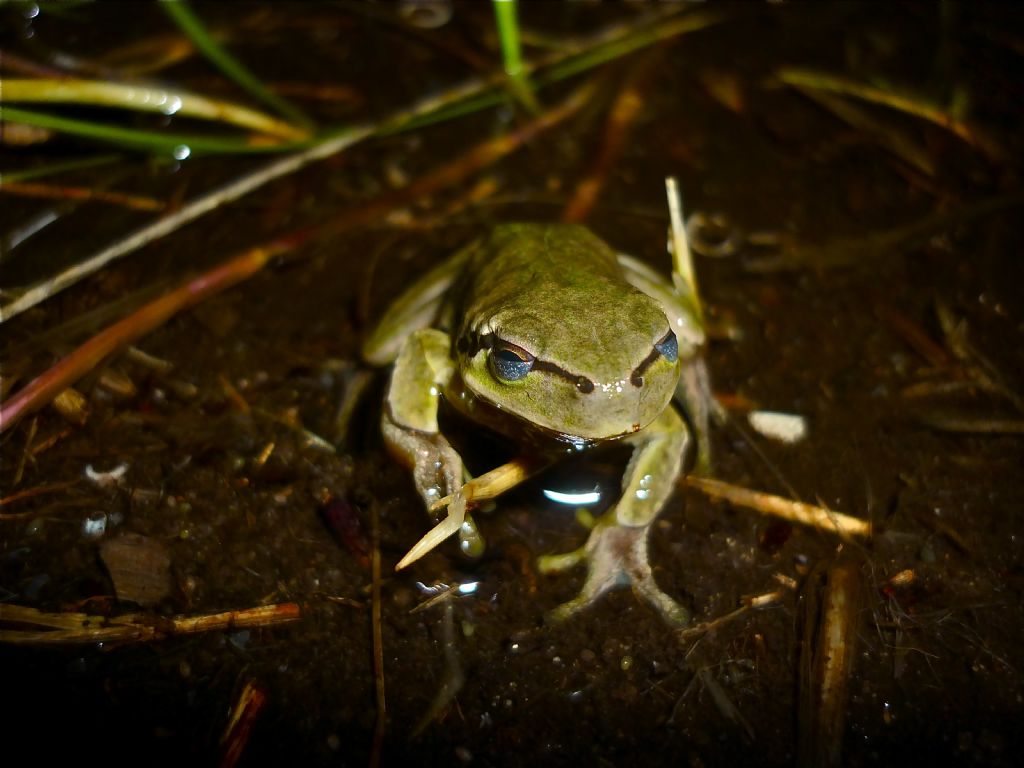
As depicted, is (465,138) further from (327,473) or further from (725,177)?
(327,473)

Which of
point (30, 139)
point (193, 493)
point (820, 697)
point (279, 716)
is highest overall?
point (30, 139)

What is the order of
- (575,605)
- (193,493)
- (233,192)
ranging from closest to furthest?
(575,605), (193,493), (233,192)

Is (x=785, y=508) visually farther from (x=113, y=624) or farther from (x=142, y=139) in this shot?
(x=142, y=139)

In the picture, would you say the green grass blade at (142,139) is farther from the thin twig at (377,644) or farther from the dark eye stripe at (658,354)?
the dark eye stripe at (658,354)

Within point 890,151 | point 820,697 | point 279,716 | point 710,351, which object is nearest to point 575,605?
point 820,697

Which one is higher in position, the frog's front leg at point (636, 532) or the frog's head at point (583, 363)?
the frog's head at point (583, 363)

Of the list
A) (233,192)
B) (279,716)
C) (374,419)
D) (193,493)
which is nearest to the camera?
(279,716)

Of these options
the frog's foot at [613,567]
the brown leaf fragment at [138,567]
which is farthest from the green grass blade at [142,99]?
the frog's foot at [613,567]

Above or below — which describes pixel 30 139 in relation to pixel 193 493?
above
